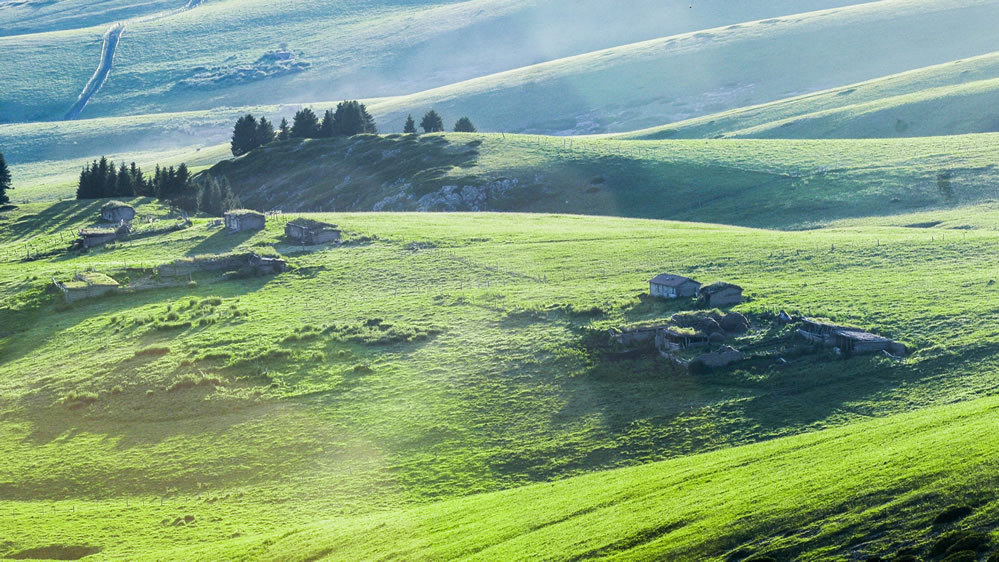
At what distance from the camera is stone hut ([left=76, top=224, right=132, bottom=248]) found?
11481cm

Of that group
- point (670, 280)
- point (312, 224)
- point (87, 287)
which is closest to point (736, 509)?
point (670, 280)

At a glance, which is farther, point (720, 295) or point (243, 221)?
point (243, 221)

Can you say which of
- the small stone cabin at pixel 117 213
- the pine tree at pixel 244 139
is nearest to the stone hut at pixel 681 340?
the small stone cabin at pixel 117 213

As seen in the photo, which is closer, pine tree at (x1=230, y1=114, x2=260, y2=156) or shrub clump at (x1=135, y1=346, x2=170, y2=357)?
shrub clump at (x1=135, y1=346, x2=170, y2=357)

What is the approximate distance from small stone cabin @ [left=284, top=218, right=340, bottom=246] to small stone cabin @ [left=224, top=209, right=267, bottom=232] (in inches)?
239

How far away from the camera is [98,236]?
378ft

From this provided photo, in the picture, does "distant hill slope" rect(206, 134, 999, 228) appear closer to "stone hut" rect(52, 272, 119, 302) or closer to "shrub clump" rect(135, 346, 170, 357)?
"stone hut" rect(52, 272, 119, 302)

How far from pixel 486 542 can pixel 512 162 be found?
113m

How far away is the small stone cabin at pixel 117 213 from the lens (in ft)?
428

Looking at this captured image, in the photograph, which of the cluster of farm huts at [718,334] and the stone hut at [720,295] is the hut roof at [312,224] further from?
the stone hut at [720,295]

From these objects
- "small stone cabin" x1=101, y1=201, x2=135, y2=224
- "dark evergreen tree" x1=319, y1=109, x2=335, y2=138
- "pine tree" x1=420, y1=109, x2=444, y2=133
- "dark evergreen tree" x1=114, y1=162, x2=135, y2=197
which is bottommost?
"small stone cabin" x1=101, y1=201, x2=135, y2=224

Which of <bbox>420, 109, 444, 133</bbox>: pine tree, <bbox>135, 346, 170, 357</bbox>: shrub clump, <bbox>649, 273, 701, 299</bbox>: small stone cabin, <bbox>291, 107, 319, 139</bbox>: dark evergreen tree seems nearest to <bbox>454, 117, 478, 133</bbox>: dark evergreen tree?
<bbox>420, 109, 444, 133</bbox>: pine tree

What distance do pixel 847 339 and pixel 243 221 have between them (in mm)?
73153

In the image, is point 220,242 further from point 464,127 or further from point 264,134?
point 264,134
